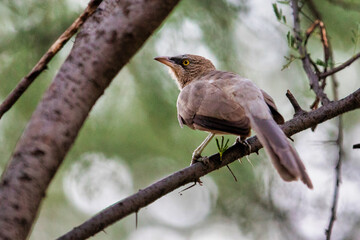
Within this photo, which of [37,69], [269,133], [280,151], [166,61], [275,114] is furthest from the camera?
[166,61]

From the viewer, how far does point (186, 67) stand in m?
7.04

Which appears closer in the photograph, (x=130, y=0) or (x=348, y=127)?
(x=130, y=0)

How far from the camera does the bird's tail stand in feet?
10.7

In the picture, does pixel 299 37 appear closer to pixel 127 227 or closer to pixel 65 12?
pixel 65 12

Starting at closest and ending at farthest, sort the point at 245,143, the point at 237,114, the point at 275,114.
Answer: the point at 245,143
the point at 237,114
the point at 275,114

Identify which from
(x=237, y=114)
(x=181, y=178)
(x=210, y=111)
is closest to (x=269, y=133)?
(x=237, y=114)

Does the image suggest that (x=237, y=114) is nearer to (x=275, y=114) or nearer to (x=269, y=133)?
(x=275, y=114)

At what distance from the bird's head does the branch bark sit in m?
4.23

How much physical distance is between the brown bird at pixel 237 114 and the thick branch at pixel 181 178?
16 cm

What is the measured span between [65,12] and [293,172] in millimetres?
3834

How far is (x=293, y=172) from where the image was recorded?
327 centimetres

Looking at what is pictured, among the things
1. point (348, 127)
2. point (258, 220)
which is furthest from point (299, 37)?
point (258, 220)

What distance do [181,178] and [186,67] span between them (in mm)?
3562

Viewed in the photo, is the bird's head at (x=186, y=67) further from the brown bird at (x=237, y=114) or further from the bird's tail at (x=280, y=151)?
the bird's tail at (x=280, y=151)
